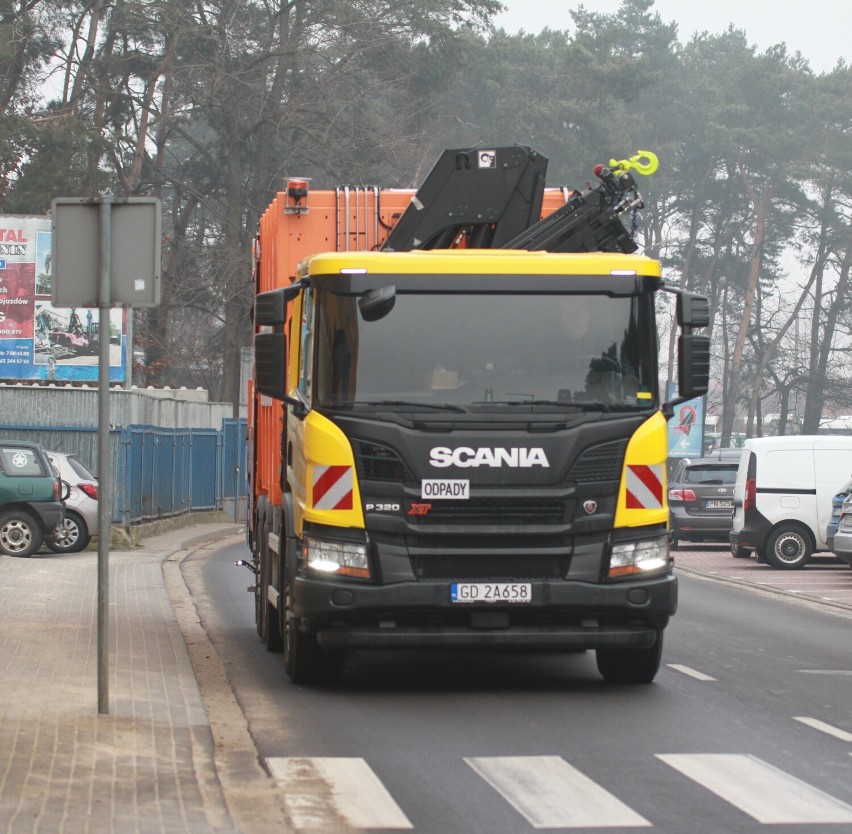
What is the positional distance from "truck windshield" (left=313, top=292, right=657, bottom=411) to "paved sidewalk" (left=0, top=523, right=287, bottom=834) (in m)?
2.15

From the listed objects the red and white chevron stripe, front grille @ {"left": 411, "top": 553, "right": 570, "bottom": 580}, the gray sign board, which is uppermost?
the gray sign board

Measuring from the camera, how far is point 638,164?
13102 millimetres

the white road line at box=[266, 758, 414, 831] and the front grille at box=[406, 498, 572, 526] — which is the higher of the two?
the front grille at box=[406, 498, 572, 526]

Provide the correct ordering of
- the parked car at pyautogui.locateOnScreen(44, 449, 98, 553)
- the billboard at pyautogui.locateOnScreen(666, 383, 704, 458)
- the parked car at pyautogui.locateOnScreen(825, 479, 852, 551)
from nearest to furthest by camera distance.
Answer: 1. the parked car at pyautogui.locateOnScreen(825, 479, 852, 551)
2. the parked car at pyautogui.locateOnScreen(44, 449, 98, 553)
3. the billboard at pyautogui.locateOnScreen(666, 383, 704, 458)

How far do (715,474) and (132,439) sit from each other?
10.3 meters

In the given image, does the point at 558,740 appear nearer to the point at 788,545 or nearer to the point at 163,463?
the point at 788,545

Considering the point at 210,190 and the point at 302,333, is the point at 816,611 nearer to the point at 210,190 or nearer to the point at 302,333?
the point at 302,333

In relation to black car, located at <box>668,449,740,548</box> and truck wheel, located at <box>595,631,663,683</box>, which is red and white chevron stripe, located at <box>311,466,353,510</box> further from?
black car, located at <box>668,449,740,548</box>

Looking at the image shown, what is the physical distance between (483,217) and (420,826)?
6.47 meters

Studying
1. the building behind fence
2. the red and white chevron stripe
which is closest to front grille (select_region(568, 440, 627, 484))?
the red and white chevron stripe

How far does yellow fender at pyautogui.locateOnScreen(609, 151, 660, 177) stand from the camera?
1255 cm

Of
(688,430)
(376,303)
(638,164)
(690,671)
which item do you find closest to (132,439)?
(638,164)

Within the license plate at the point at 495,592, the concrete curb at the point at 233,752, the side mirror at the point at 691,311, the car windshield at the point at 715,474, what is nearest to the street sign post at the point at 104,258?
the concrete curb at the point at 233,752

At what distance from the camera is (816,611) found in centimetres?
1859
